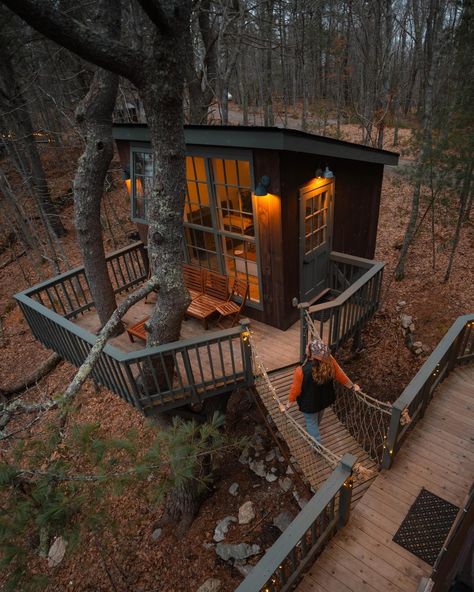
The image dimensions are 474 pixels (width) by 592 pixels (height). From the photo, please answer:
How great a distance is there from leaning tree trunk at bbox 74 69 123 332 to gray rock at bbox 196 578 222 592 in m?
4.67

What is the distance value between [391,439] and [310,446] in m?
1.12

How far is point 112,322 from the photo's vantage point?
3.65m

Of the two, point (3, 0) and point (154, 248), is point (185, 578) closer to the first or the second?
point (154, 248)

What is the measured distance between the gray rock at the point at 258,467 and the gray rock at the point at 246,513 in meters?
0.48

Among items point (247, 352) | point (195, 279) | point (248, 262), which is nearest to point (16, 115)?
point (195, 279)

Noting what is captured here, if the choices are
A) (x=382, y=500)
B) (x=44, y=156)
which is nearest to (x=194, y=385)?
(x=382, y=500)

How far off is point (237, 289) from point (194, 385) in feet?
7.41

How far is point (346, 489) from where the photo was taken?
3209mm

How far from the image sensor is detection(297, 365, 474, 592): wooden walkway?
3115 millimetres

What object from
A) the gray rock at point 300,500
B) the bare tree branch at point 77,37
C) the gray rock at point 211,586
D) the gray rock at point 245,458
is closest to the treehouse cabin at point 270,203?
the bare tree branch at point 77,37

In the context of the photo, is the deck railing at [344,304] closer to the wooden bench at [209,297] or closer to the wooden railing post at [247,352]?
the wooden railing post at [247,352]

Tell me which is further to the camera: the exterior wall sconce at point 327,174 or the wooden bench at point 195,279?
the wooden bench at point 195,279

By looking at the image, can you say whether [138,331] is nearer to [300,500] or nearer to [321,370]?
[321,370]

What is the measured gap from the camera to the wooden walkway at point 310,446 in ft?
14.2
